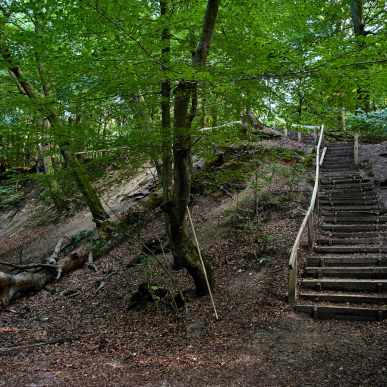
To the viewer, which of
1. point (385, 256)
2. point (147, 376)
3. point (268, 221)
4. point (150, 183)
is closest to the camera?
point (147, 376)

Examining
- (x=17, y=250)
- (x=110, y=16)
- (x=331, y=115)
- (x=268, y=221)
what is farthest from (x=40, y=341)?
(x=17, y=250)

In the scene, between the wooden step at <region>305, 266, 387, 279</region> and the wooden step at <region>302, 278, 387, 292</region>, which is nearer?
the wooden step at <region>302, 278, 387, 292</region>

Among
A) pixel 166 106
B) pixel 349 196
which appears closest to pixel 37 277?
pixel 166 106

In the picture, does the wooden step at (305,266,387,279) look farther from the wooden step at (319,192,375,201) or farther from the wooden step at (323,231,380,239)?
the wooden step at (319,192,375,201)

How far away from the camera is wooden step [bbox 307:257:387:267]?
5.92m

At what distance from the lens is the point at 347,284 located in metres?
5.47

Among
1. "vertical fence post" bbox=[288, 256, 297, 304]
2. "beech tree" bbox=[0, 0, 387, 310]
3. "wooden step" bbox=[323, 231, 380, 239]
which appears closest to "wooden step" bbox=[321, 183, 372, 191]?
"wooden step" bbox=[323, 231, 380, 239]

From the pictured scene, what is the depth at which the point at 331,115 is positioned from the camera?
6.08 m

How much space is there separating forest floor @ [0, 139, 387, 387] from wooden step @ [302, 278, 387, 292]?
575 millimetres

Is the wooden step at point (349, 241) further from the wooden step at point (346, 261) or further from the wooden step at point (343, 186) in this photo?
the wooden step at point (343, 186)

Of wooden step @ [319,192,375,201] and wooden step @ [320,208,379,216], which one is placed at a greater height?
wooden step @ [319,192,375,201]

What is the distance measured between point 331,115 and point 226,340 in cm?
481

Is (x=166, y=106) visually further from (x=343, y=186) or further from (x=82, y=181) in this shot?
(x=343, y=186)

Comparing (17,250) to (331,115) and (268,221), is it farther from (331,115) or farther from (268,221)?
(331,115)
